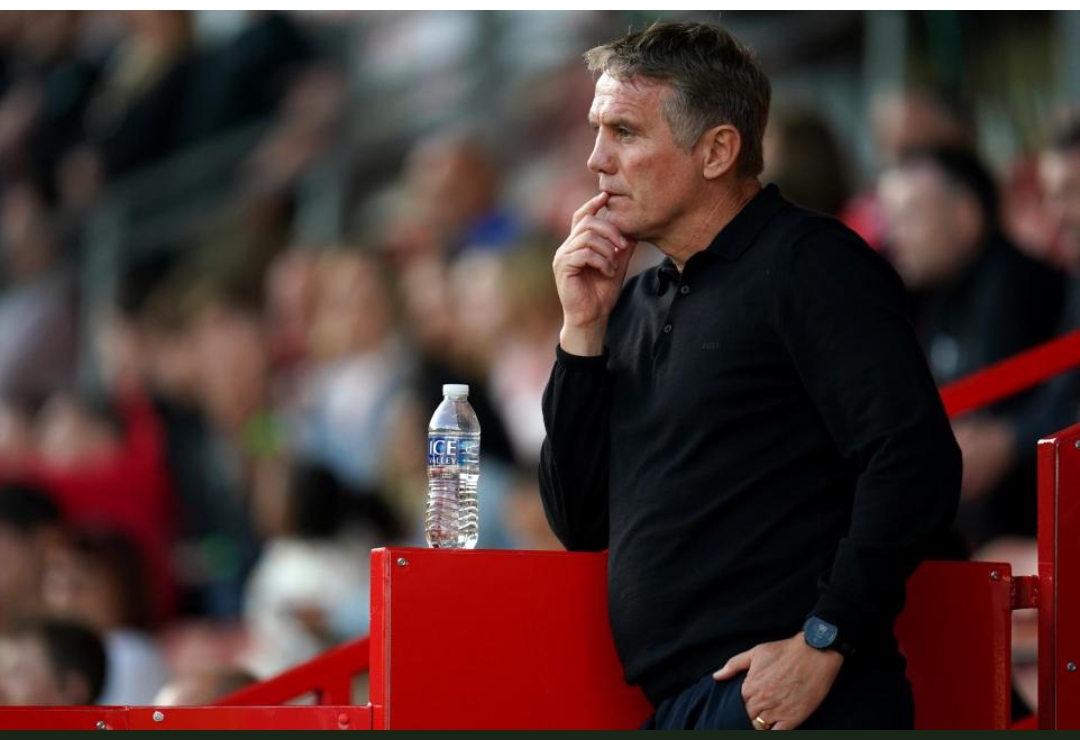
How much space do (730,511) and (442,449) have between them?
25.8 inches

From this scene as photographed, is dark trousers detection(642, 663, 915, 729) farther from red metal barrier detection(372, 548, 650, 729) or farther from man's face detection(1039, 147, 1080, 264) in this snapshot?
man's face detection(1039, 147, 1080, 264)

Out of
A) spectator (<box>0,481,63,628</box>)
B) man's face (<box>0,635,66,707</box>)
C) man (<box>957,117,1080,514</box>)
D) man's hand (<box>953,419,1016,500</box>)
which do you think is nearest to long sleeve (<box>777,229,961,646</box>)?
man (<box>957,117,1080,514</box>)

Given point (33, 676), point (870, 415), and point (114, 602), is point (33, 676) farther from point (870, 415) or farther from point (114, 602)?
point (870, 415)

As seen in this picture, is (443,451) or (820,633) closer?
(820,633)

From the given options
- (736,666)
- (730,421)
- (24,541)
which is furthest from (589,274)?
(24,541)

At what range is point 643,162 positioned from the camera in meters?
3.05

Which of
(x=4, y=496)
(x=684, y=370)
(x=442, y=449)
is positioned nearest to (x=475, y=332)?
(x=4, y=496)

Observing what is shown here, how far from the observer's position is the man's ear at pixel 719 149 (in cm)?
304

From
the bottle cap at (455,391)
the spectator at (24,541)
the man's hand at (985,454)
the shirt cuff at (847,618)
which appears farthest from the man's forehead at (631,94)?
the spectator at (24,541)

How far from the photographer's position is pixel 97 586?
688 centimetres

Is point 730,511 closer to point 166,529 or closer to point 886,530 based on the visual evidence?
point 886,530

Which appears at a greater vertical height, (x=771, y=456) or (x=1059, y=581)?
(x=771, y=456)

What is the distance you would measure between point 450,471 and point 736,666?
76cm

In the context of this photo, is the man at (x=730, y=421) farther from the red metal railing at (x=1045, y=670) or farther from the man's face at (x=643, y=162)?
the red metal railing at (x=1045, y=670)
